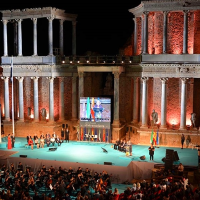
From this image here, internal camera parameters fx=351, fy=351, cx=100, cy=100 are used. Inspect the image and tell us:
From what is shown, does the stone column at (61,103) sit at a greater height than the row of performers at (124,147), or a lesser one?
greater

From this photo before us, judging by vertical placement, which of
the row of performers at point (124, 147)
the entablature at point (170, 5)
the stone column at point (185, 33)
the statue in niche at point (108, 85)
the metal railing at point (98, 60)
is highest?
the entablature at point (170, 5)

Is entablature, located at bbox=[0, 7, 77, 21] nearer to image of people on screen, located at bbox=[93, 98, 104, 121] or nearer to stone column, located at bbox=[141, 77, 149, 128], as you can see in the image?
image of people on screen, located at bbox=[93, 98, 104, 121]

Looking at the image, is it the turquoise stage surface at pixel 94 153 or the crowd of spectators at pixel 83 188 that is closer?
the crowd of spectators at pixel 83 188

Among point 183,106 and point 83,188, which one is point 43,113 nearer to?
point 183,106

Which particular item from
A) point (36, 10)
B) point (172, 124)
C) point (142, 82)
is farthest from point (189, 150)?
point (36, 10)

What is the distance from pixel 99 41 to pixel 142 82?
669 inches

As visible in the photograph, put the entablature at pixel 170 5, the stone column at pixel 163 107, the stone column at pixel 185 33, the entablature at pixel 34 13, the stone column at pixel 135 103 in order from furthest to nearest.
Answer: the entablature at pixel 34 13 → the stone column at pixel 135 103 → the stone column at pixel 163 107 → the stone column at pixel 185 33 → the entablature at pixel 170 5

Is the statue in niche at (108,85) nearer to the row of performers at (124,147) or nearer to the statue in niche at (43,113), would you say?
the statue in niche at (43,113)

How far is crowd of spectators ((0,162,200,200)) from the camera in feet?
70.5

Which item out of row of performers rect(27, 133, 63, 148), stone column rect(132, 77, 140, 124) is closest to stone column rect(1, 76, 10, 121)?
row of performers rect(27, 133, 63, 148)

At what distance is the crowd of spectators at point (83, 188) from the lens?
21500 millimetres

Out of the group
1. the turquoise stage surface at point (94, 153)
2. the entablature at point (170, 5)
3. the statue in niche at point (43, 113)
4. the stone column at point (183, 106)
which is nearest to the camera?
the turquoise stage surface at point (94, 153)

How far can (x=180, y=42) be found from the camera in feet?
124

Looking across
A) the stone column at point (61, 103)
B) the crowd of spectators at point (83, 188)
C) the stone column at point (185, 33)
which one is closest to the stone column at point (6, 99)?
the stone column at point (61, 103)
